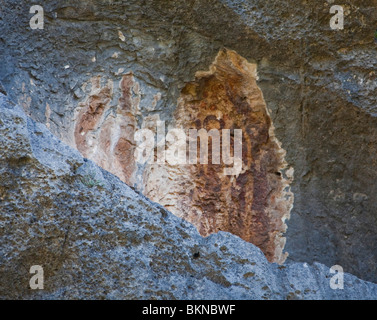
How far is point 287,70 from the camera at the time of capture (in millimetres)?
3408

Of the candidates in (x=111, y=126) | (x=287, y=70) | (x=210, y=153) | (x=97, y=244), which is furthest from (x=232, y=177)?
(x=97, y=244)

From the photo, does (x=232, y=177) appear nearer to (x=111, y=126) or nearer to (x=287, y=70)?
(x=287, y=70)

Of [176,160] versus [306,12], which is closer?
[306,12]

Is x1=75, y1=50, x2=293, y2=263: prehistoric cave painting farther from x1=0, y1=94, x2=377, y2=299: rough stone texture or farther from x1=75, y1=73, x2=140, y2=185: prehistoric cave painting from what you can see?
x1=0, y1=94, x2=377, y2=299: rough stone texture

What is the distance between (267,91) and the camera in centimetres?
345

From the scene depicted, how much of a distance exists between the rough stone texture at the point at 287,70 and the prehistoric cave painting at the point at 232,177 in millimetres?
85

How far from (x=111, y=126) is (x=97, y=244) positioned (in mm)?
1671

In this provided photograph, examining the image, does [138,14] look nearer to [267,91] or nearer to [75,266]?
[267,91]

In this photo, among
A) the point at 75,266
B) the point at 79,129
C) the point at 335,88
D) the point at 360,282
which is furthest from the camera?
the point at 79,129

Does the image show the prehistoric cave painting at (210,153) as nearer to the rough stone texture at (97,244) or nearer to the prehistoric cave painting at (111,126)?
the prehistoric cave painting at (111,126)

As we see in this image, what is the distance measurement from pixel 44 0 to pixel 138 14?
2.16 feet

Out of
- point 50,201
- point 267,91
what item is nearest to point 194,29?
point 267,91

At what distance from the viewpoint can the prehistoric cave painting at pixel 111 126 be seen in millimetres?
3527

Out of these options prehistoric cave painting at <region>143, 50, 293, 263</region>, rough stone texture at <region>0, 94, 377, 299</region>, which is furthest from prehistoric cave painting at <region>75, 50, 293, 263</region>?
rough stone texture at <region>0, 94, 377, 299</region>
